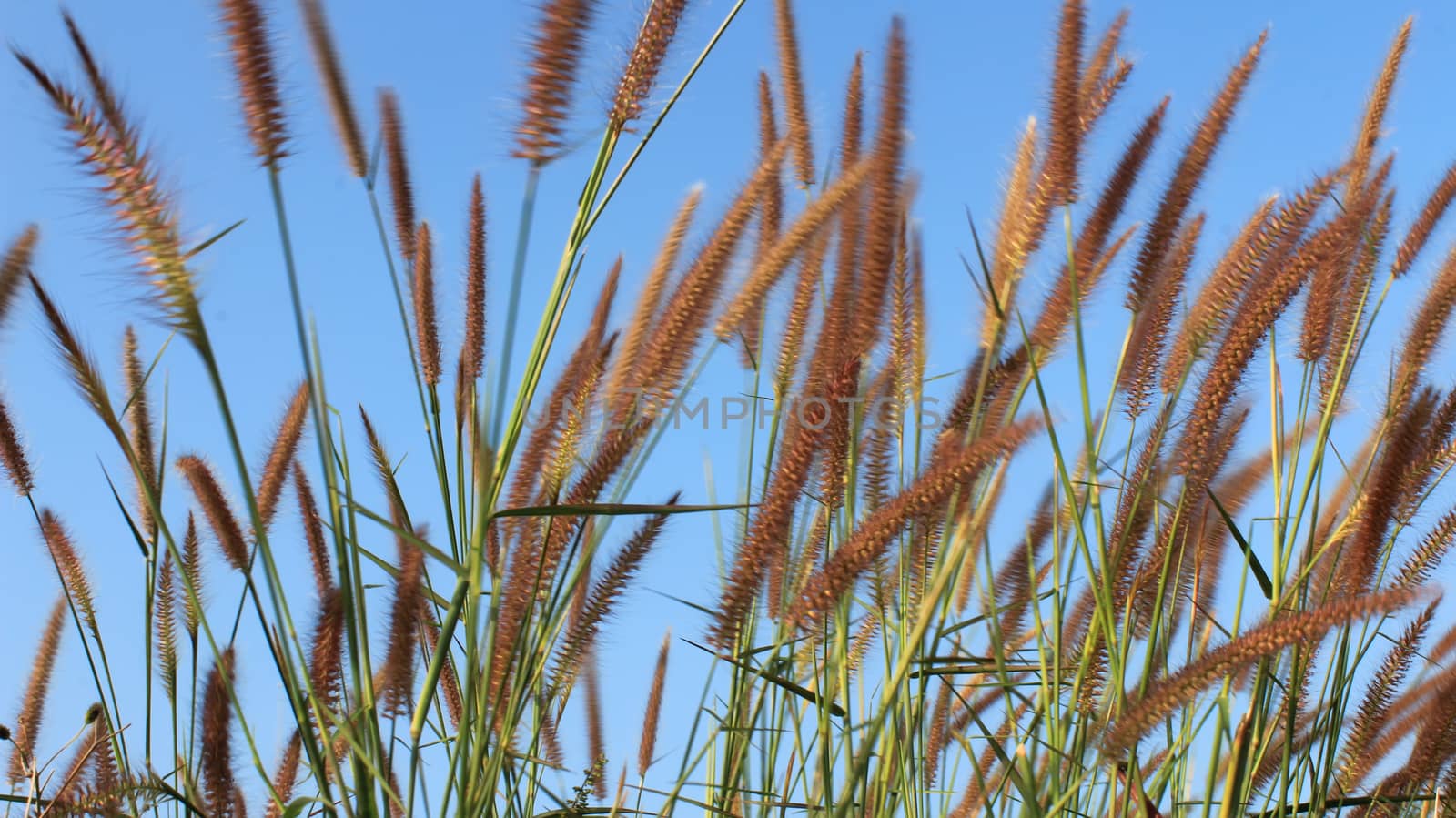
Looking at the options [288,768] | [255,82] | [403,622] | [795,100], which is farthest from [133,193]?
[795,100]

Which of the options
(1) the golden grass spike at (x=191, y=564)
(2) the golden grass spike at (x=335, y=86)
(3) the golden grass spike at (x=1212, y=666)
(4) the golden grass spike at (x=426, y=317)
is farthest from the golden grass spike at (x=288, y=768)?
(3) the golden grass spike at (x=1212, y=666)

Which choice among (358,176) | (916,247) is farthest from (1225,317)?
(358,176)

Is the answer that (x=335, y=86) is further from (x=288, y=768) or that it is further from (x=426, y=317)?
(x=288, y=768)

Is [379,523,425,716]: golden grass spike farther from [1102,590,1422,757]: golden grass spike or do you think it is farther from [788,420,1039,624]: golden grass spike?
[1102,590,1422,757]: golden grass spike

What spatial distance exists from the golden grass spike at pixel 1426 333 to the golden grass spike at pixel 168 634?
2121 mm

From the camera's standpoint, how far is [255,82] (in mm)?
1284

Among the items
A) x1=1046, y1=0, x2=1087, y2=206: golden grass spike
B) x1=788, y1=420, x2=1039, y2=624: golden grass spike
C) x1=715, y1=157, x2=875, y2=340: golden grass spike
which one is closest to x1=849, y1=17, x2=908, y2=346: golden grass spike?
x1=715, y1=157, x2=875, y2=340: golden grass spike

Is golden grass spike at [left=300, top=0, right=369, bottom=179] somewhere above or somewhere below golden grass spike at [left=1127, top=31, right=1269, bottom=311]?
below

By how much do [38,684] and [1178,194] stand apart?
220 cm

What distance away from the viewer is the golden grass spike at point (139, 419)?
1826mm

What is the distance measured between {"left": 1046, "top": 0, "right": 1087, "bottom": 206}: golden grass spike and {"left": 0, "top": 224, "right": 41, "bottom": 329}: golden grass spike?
4.50ft

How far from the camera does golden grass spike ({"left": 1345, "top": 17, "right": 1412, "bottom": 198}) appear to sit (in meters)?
2.47

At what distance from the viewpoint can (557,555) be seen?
1533 millimetres

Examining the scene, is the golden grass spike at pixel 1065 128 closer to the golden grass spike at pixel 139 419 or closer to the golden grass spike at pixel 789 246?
the golden grass spike at pixel 789 246
